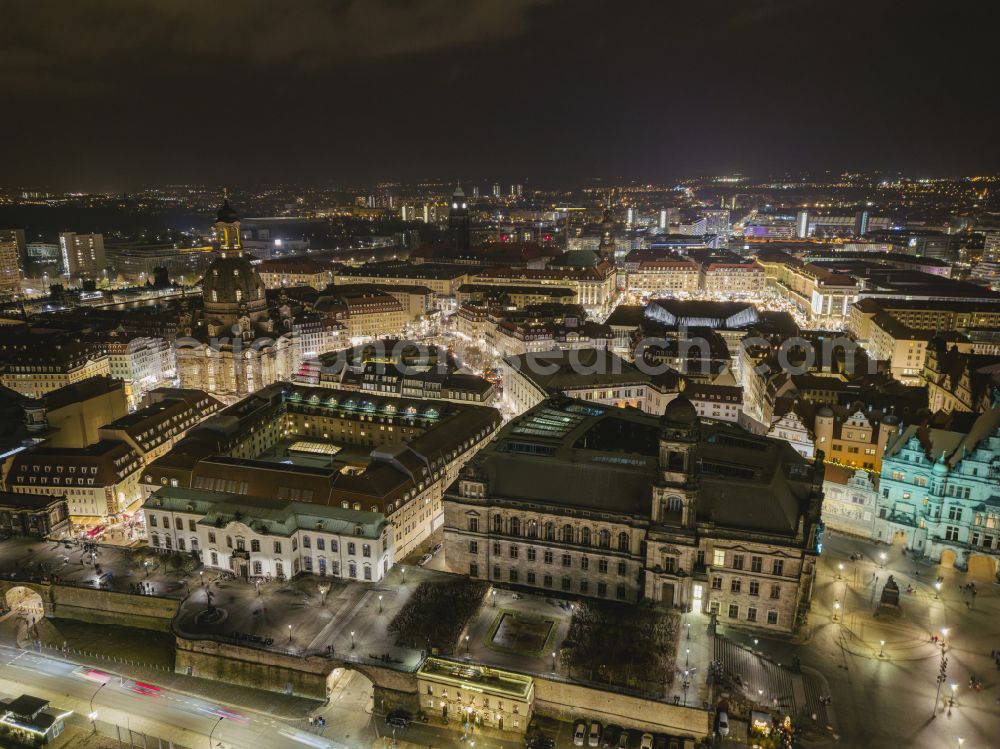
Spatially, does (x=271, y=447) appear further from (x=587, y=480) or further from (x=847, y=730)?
(x=847, y=730)

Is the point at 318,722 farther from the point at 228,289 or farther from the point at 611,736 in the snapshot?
the point at 228,289

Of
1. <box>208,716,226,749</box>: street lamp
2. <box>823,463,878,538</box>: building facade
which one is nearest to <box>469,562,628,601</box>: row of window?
<box>208,716,226,749</box>: street lamp

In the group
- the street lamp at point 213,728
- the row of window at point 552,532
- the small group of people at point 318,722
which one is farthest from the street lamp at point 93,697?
the row of window at point 552,532

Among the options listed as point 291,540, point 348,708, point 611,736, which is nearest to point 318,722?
point 348,708

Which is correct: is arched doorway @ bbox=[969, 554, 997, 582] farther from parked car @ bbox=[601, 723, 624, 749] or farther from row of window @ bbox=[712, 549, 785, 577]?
parked car @ bbox=[601, 723, 624, 749]

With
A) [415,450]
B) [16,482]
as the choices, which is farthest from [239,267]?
[415,450]
